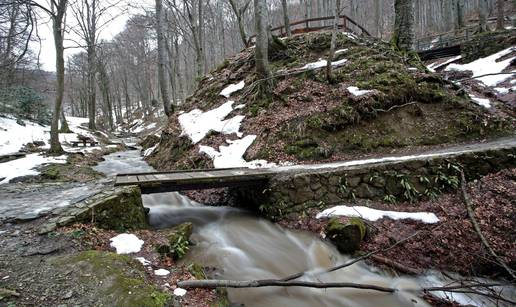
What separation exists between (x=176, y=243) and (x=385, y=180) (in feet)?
14.3

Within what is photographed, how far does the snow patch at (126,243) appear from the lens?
14.0 feet

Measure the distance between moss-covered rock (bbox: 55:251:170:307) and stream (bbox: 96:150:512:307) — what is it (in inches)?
46.4

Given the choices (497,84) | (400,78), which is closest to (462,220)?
(400,78)

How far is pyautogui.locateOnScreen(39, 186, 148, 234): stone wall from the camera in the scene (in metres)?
4.58

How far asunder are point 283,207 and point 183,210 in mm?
2497

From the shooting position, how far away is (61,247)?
3975 millimetres

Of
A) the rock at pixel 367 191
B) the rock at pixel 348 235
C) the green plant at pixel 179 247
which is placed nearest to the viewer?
the green plant at pixel 179 247

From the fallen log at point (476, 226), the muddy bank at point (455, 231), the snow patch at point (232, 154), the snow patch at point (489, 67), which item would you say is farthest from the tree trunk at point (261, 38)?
the snow patch at point (489, 67)

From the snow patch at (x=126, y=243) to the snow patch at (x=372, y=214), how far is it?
3.45 meters

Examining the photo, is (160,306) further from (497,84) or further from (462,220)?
(497,84)

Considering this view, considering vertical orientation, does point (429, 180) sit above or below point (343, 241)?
above

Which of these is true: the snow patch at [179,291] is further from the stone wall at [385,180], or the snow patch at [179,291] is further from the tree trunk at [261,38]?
the tree trunk at [261,38]

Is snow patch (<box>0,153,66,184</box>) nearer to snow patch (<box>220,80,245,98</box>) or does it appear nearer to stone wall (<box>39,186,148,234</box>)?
stone wall (<box>39,186,148,234</box>)

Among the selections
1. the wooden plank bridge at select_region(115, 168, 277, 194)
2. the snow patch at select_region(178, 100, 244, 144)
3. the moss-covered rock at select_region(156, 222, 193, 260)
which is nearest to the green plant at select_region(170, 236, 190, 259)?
the moss-covered rock at select_region(156, 222, 193, 260)
